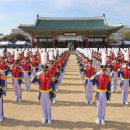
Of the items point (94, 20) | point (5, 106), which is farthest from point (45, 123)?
point (94, 20)

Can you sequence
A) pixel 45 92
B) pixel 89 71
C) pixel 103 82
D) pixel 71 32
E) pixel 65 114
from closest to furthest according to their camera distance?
pixel 45 92 < pixel 103 82 < pixel 65 114 < pixel 89 71 < pixel 71 32

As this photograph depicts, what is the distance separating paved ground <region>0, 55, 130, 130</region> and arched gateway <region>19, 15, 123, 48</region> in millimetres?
47373

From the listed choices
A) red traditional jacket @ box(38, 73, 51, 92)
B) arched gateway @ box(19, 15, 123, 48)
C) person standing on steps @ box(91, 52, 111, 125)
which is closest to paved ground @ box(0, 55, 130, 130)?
person standing on steps @ box(91, 52, 111, 125)

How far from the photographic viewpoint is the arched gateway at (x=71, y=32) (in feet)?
207

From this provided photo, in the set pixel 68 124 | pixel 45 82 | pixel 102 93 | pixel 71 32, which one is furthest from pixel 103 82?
pixel 71 32

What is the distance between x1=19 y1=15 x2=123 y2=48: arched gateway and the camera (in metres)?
63.0

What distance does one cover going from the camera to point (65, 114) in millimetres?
12133

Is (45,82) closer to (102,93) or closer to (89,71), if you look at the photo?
(102,93)

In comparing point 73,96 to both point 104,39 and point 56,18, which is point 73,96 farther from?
point 56,18

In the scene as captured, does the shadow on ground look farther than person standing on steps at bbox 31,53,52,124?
No

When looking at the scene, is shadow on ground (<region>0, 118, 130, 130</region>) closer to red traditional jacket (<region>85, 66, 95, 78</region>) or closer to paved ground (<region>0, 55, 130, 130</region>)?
paved ground (<region>0, 55, 130, 130</region>)

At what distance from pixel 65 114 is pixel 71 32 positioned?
5276 cm

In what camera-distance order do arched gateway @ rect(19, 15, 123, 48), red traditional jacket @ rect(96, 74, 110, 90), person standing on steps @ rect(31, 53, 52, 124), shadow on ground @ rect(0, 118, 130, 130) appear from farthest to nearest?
arched gateway @ rect(19, 15, 123, 48)
red traditional jacket @ rect(96, 74, 110, 90)
person standing on steps @ rect(31, 53, 52, 124)
shadow on ground @ rect(0, 118, 130, 130)

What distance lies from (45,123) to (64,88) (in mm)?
8449
